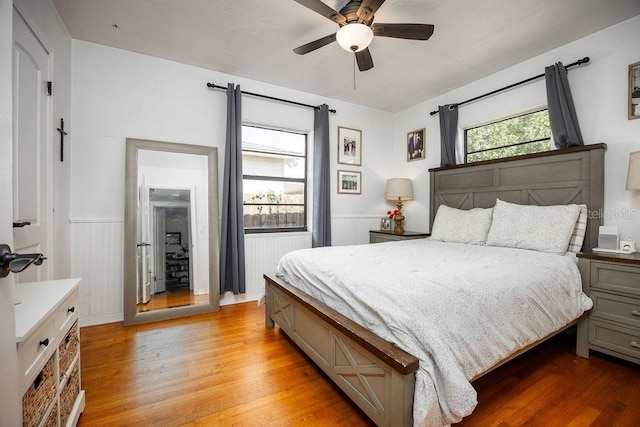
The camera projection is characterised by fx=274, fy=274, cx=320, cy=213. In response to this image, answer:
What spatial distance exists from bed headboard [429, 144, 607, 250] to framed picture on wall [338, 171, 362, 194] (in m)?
1.15

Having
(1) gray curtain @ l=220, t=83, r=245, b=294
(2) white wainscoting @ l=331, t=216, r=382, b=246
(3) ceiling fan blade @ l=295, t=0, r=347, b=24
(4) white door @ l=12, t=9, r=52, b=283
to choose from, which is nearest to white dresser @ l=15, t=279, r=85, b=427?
(4) white door @ l=12, t=9, r=52, b=283

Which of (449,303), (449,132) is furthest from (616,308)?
(449,132)

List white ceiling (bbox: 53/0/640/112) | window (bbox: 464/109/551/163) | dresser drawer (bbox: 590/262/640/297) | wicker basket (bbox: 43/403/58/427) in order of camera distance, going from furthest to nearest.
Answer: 1. window (bbox: 464/109/551/163)
2. white ceiling (bbox: 53/0/640/112)
3. dresser drawer (bbox: 590/262/640/297)
4. wicker basket (bbox: 43/403/58/427)

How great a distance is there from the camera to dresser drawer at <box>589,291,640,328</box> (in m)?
1.90

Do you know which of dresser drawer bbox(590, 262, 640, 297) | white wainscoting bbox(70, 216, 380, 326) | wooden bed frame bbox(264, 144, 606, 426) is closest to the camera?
wooden bed frame bbox(264, 144, 606, 426)

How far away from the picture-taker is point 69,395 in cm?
137

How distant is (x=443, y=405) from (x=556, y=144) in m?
2.85

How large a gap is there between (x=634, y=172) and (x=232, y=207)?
3.61 m

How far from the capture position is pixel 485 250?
2.49 meters

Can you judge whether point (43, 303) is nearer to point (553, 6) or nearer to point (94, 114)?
point (94, 114)

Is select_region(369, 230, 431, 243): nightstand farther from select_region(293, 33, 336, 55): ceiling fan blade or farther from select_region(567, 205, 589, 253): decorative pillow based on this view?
select_region(293, 33, 336, 55): ceiling fan blade

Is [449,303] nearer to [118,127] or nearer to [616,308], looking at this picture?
[616,308]

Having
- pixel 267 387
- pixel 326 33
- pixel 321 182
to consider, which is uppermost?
pixel 326 33

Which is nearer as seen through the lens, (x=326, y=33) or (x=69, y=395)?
(x=69, y=395)
